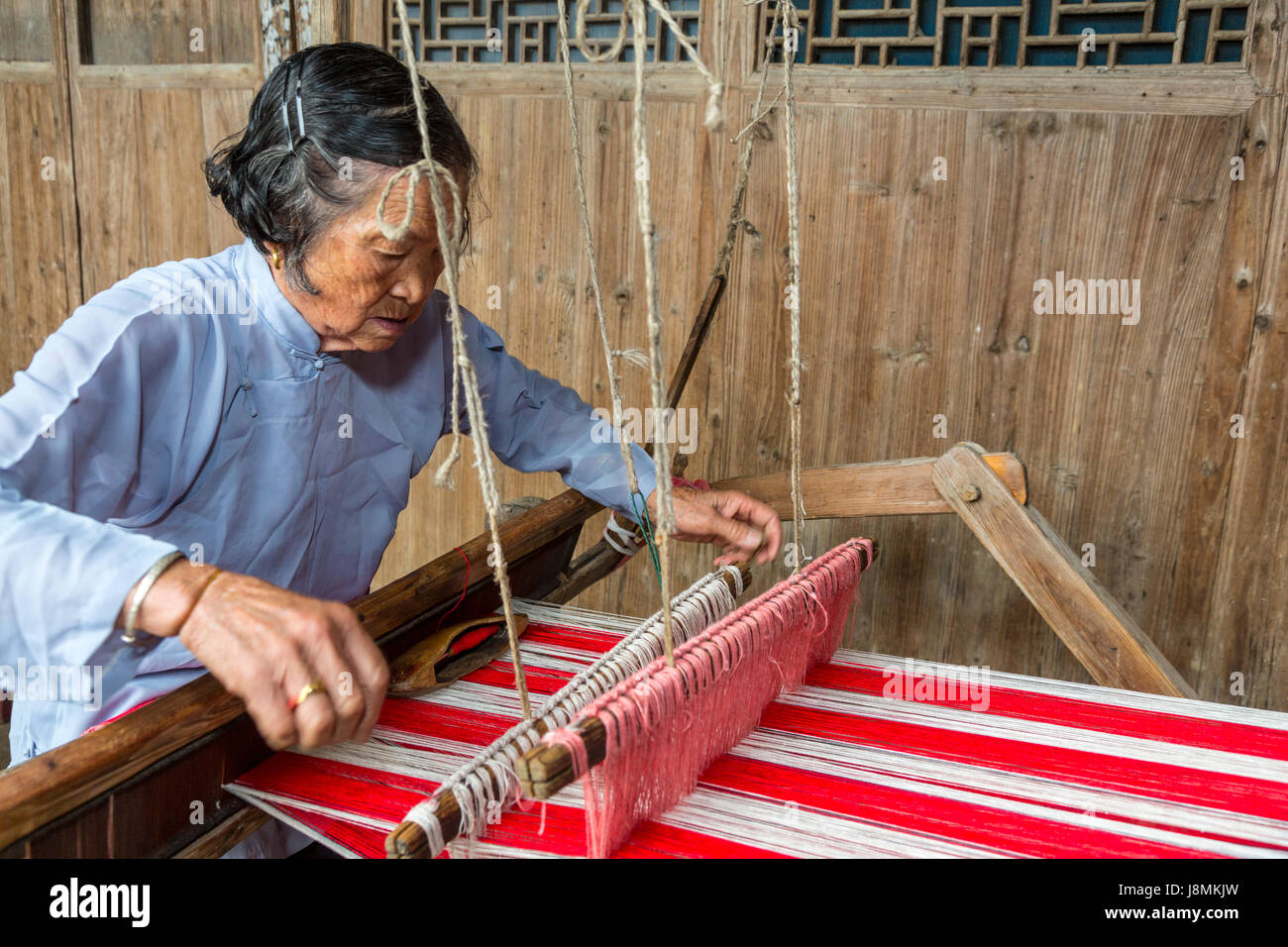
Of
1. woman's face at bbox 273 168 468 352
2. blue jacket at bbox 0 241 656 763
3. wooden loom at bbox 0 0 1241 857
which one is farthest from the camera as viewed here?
woman's face at bbox 273 168 468 352

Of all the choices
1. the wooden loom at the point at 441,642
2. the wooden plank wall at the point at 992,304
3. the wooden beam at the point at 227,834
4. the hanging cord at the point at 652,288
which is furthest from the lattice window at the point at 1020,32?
the wooden beam at the point at 227,834

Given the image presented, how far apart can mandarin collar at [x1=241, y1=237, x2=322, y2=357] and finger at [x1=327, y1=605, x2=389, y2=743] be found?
0.61 metres

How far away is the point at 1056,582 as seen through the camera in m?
1.55

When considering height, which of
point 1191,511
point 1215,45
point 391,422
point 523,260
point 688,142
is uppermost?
point 1215,45

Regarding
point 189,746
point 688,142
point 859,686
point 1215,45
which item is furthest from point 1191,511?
point 189,746

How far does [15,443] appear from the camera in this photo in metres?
1.09

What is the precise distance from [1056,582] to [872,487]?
0.35 meters

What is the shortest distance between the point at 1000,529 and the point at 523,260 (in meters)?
1.90

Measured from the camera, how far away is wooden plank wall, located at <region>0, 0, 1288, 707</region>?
231 centimetres

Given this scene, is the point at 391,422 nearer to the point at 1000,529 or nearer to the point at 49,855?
the point at 49,855

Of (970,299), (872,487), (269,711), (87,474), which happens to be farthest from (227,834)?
(970,299)

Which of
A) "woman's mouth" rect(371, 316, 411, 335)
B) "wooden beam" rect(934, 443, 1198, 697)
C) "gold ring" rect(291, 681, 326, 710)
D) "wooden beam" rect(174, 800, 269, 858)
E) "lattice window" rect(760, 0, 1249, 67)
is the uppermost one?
"lattice window" rect(760, 0, 1249, 67)

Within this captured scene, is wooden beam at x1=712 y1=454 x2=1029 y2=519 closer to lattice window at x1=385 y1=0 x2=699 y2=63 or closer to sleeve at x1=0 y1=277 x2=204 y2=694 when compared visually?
sleeve at x1=0 y1=277 x2=204 y2=694

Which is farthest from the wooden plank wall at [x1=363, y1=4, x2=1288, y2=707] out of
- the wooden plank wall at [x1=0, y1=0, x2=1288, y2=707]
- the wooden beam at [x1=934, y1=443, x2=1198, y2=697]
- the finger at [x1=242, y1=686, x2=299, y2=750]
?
the finger at [x1=242, y1=686, x2=299, y2=750]
